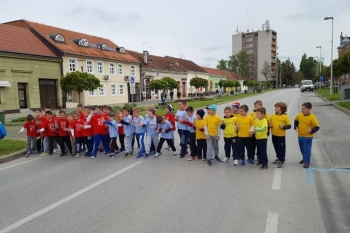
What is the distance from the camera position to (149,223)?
414 cm

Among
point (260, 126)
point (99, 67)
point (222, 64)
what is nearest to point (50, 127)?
point (260, 126)

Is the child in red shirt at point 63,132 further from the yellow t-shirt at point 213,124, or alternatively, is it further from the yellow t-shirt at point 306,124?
the yellow t-shirt at point 306,124

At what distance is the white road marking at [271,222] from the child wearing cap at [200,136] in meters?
3.65

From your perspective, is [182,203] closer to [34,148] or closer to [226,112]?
[226,112]

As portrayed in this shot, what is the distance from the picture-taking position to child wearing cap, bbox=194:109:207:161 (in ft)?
25.7

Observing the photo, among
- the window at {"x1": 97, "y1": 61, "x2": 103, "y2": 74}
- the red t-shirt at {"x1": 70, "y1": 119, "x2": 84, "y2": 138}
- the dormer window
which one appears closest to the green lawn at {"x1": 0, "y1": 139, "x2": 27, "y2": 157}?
the red t-shirt at {"x1": 70, "y1": 119, "x2": 84, "y2": 138}

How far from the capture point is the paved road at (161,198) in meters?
4.11

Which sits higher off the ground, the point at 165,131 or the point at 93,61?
the point at 93,61

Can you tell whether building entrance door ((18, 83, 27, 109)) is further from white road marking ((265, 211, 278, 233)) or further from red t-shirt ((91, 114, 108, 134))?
white road marking ((265, 211, 278, 233))

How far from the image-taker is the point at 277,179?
600 centimetres

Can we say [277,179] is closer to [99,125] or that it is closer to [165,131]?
[165,131]

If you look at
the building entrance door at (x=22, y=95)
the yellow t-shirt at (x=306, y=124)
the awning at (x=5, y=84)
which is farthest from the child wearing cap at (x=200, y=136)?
the building entrance door at (x=22, y=95)

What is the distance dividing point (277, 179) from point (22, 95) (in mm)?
26800

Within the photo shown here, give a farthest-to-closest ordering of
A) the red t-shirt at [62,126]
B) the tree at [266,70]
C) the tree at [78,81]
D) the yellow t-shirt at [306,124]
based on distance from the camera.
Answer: the tree at [266,70] → the tree at [78,81] → the red t-shirt at [62,126] → the yellow t-shirt at [306,124]
